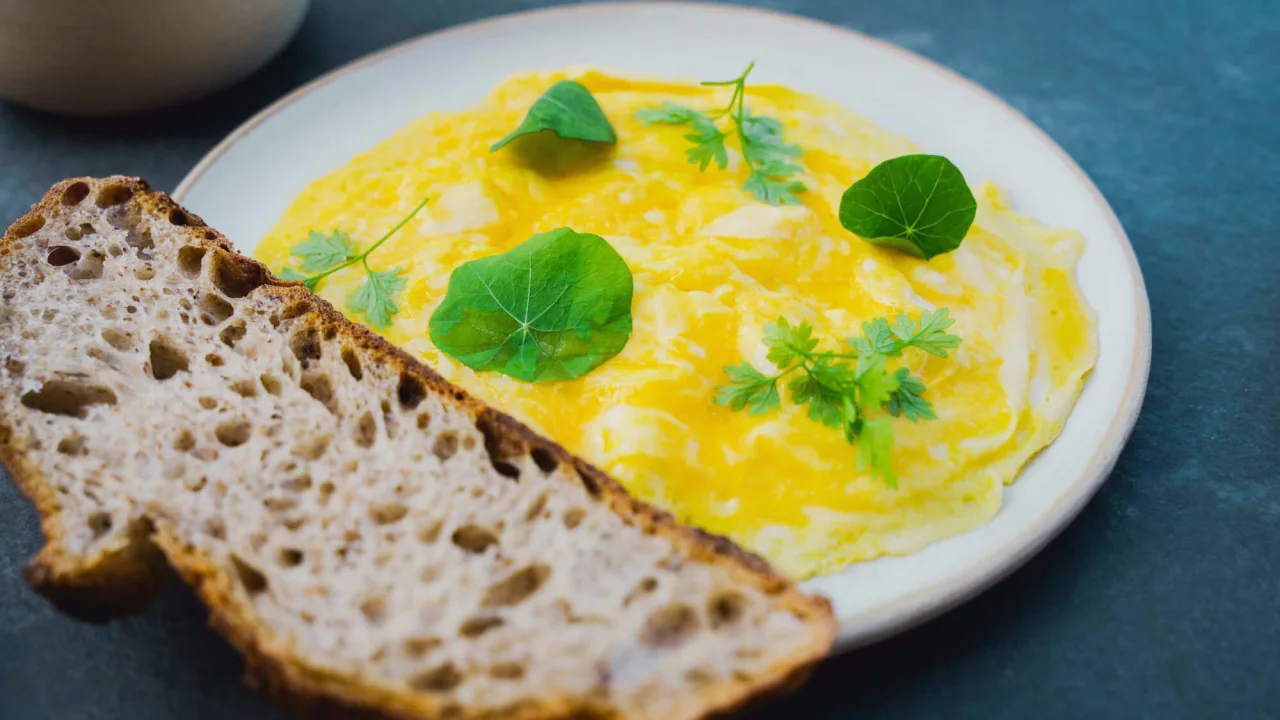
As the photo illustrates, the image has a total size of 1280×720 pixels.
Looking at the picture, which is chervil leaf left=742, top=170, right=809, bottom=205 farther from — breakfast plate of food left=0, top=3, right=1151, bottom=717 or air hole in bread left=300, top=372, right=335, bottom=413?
air hole in bread left=300, top=372, right=335, bottom=413

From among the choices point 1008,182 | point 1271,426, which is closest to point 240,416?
point 1008,182

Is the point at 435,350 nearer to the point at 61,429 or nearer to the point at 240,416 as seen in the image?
the point at 240,416

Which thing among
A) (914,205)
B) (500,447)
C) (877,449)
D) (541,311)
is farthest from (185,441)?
(914,205)

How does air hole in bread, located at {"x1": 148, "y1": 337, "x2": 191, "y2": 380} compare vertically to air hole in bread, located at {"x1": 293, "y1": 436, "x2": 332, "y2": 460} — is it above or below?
above

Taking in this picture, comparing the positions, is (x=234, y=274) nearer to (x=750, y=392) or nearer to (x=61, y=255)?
(x=61, y=255)

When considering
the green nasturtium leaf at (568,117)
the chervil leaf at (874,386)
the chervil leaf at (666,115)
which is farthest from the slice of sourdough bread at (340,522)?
the chervil leaf at (666,115)

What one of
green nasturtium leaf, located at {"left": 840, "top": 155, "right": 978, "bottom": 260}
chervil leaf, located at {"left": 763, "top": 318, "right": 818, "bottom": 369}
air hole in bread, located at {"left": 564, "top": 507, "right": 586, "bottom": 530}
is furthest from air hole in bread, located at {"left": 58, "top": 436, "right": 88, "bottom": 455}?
green nasturtium leaf, located at {"left": 840, "top": 155, "right": 978, "bottom": 260}
